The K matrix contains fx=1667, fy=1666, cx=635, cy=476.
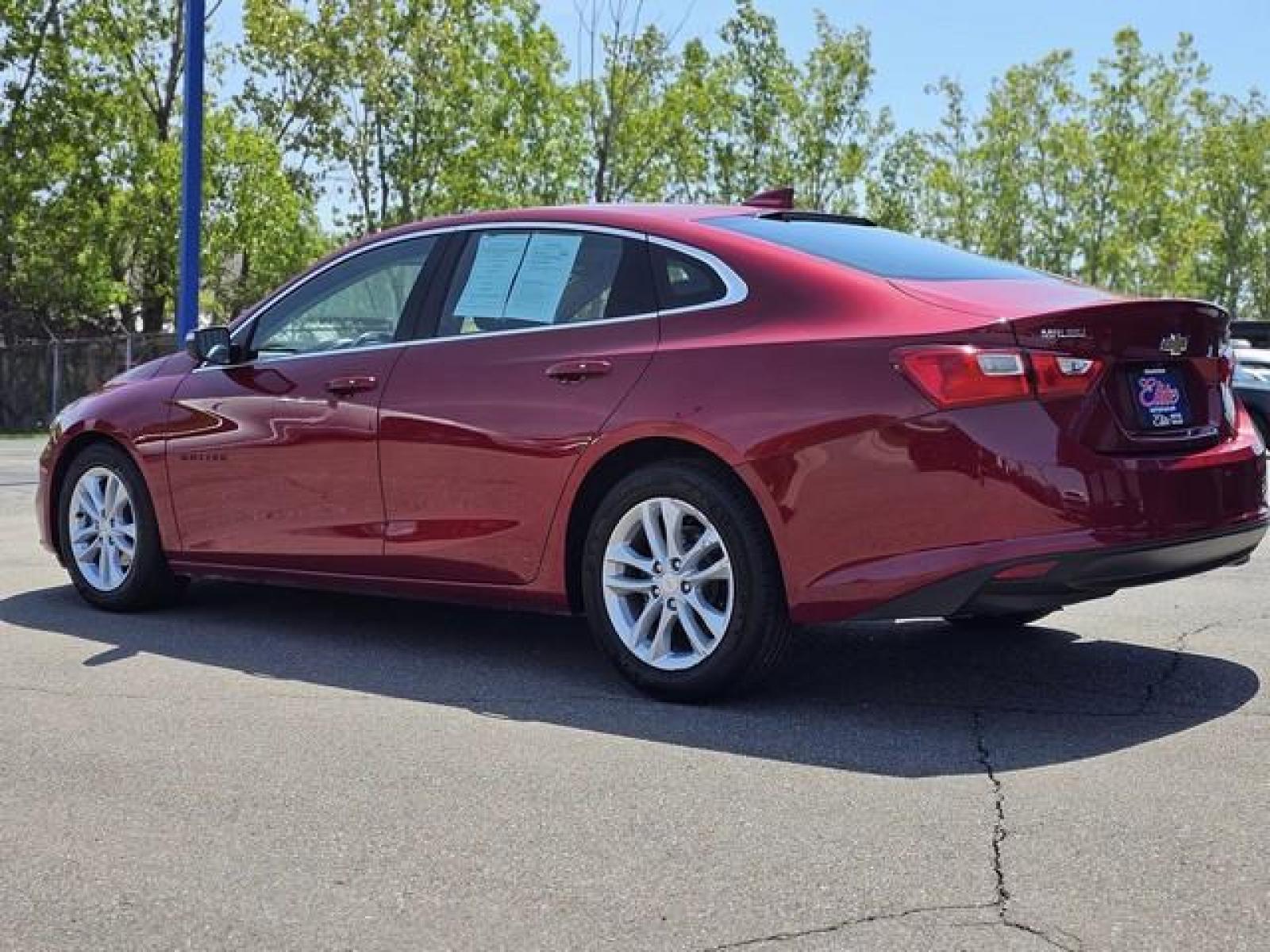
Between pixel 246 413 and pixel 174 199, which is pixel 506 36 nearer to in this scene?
pixel 174 199

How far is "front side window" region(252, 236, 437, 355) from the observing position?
6.15 metres

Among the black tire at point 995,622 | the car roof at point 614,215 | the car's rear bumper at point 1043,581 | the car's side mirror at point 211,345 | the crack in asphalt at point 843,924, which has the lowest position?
the black tire at point 995,622

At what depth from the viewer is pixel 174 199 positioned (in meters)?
34.4

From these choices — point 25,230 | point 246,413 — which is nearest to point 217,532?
point 246,413

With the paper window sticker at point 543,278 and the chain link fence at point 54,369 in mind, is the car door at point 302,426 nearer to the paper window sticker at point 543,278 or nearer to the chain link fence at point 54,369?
the paper window sticker at point 543,278

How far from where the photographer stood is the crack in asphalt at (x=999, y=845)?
314cm

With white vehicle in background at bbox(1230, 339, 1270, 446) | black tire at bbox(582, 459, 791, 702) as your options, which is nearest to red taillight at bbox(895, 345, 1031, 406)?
black tire at bbox(582, 459, 791, 702)

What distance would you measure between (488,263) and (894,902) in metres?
3.22

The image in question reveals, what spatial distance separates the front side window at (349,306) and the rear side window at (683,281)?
3.68 ft

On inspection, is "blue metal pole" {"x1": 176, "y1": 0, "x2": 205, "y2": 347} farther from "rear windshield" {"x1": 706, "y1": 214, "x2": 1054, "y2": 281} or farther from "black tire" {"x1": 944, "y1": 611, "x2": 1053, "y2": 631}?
"rear windshield" {"x1": 706, "y1": 214, "x2": 1054, "y2": 281}

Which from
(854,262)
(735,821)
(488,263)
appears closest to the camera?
(735,821)

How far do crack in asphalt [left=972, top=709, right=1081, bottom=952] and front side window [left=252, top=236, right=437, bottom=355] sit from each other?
2.60m

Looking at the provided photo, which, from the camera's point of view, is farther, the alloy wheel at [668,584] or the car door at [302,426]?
the car door at [302,426]

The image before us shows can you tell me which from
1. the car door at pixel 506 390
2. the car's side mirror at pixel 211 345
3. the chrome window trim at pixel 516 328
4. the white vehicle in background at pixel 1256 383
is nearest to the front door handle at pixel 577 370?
the car door at pixel 506 390
